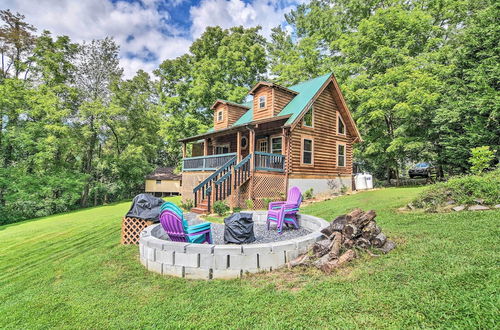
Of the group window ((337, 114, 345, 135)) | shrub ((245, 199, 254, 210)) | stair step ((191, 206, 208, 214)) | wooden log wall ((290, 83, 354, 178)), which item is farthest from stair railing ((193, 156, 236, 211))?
window ((337, 114, 345, 135))

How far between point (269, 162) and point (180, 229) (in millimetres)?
8195

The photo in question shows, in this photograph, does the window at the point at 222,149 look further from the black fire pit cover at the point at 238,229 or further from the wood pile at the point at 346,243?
the wood pile at the point at 346,243

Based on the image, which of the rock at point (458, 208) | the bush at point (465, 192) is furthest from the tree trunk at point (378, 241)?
the bush at point (465, 192)

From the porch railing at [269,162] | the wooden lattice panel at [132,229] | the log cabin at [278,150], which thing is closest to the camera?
the wooden lattice panel at [132,229]

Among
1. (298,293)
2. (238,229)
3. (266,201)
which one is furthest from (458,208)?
Result: (266,201)

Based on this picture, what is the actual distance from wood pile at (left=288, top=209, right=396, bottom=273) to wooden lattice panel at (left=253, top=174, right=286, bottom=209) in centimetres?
685

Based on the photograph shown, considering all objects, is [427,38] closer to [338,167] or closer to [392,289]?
[338,167]

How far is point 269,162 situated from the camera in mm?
12281

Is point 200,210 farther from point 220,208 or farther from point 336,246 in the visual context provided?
point 336,246

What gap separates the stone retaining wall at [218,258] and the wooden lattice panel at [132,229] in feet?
7.25

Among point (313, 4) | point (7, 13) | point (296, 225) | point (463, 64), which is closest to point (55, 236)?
point (296, 225)

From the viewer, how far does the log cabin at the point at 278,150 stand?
11.3 meters

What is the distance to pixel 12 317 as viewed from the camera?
331 cm

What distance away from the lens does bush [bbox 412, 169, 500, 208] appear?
20.4 ft
